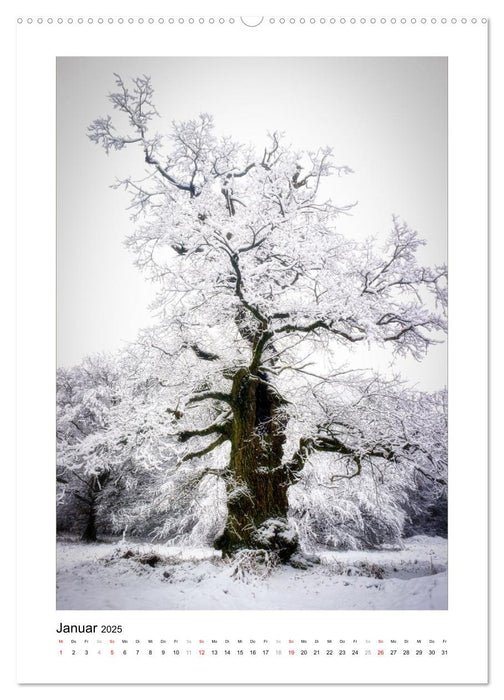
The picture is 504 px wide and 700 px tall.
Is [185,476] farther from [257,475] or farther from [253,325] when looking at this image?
[253,325]

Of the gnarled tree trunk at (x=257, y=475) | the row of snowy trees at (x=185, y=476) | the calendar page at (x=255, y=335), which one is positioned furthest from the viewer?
the gnarled tree trunk at (x=257, y=475)

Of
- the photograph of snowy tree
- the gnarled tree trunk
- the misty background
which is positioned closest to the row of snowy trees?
the photograph of snowy tree

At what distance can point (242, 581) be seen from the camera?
3.72 metres

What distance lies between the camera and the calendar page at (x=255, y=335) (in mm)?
3188

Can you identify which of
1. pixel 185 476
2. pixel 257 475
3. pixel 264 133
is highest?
pixel 264 133

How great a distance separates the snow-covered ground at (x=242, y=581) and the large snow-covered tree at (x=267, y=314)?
1.35 feet
